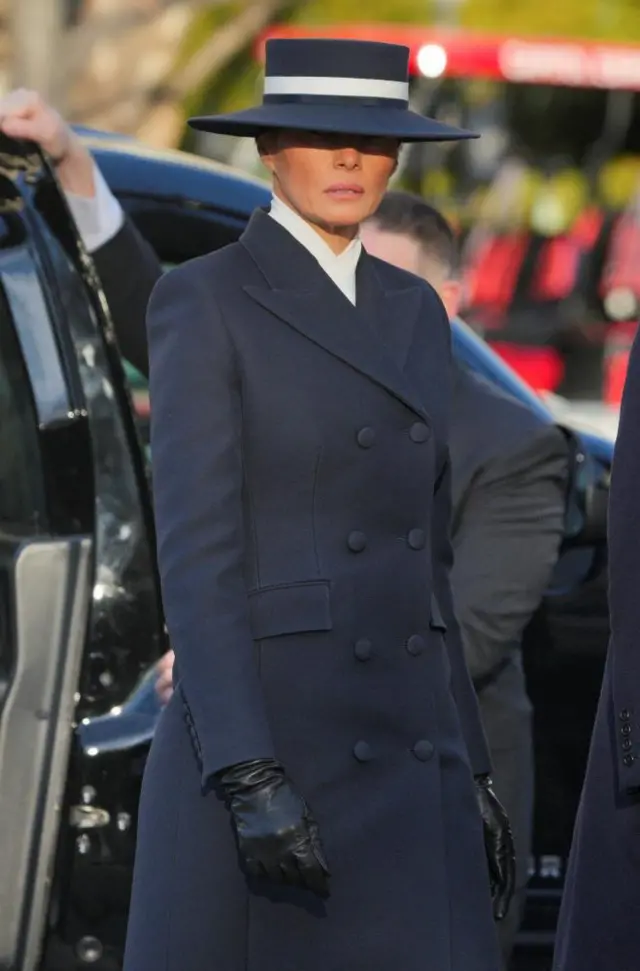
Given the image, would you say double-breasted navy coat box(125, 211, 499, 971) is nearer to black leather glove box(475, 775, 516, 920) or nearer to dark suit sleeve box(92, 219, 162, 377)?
black leather glove box(475, 775, 516, 920)

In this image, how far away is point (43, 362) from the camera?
3.52 meters

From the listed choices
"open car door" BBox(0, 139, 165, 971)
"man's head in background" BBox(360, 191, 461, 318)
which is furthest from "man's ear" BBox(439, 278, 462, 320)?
"open car door" BBox(0, 139, 165, 971)

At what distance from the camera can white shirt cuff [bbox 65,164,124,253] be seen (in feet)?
13.2

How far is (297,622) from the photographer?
3031 millimetres

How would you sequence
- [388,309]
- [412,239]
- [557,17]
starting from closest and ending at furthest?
[388,309] → [412,239] → [557,17]

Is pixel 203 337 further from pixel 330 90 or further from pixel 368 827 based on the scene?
pixel 368 827

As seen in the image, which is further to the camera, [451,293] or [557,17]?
[557,17]

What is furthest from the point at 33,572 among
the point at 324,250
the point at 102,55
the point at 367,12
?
the point at 367,12

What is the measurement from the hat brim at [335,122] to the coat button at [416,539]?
485 millimetres

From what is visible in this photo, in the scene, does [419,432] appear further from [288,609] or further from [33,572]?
[33,572]

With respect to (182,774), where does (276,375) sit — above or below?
above

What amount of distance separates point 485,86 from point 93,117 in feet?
19.7

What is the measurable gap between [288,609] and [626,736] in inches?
20.2

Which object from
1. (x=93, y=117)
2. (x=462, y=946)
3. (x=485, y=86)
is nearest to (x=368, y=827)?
(x=462, y=946)
